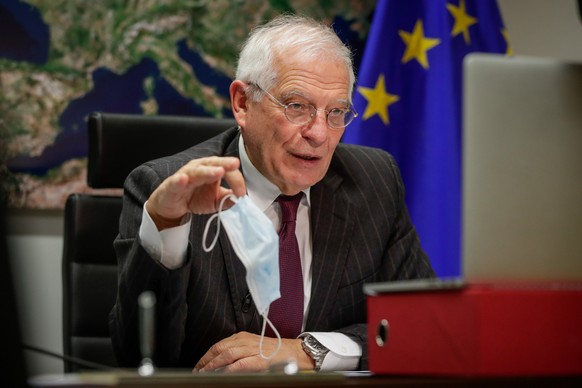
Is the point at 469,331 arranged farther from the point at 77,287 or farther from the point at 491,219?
the point at 77,287

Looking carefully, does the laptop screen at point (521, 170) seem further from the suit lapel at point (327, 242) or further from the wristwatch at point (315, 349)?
the suit lapel at point (327, 242)

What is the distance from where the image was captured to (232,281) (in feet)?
6.91

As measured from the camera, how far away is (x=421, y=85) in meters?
3.38

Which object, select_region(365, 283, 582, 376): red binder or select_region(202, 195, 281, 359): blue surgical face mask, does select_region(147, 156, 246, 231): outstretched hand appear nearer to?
select_region(202, 195, 281, 359): blue surgical face mask

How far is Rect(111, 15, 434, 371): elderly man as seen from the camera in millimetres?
1929

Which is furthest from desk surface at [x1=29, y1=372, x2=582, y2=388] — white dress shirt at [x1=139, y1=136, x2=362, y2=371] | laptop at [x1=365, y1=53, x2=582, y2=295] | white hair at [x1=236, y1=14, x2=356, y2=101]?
white hair at [x1=236, y1=14, x2=356, y2=101]

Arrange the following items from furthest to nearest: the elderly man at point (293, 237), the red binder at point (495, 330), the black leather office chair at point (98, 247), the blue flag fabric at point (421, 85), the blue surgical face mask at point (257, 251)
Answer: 1. the blue flag fabric at point (421, 85)
2. the black leather office chair at point (98, 247)
3. the elderly man at point (293, 237)
4. the blue surgical face mask at point (257, 251)
5. the red binder at point (495, 330)

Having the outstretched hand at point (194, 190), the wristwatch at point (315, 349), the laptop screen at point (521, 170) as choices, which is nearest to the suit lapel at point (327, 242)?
the wristwatch at point (315, 349)

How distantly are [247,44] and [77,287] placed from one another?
0.84m

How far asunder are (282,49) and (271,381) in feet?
4.24

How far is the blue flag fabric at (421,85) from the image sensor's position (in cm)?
326

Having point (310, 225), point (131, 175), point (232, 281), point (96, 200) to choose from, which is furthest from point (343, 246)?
point (96, 200)

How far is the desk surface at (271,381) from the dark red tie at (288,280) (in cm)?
89

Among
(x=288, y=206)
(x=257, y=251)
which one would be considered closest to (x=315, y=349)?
(x=288, y=206)
